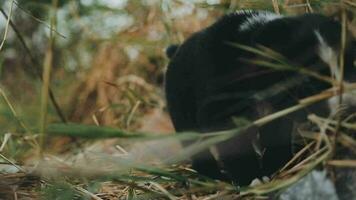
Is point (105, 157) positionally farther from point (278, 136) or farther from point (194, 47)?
point (194, 47)

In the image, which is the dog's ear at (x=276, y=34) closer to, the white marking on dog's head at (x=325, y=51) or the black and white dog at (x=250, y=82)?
the black and white dog at (x=250, y=82)

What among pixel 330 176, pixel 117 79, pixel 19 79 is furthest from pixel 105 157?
pixel 19 79

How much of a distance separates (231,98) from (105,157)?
0.95 metres

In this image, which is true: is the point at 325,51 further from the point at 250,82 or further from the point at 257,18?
the point at 257,18

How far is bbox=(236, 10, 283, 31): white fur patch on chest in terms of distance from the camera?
10.1 ft

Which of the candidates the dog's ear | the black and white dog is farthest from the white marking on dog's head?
the dog's ear

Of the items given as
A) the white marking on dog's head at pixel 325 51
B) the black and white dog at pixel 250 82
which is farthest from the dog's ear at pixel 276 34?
the white marking on dog's head at pixel 325 51

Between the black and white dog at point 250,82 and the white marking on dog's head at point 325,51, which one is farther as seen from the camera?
the black and white dog at point 250,82

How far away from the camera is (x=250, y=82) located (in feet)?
9.64

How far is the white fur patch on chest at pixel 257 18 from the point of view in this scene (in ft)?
10.1

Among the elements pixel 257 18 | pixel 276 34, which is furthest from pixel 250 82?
pixel 257 18

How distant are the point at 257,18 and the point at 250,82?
37 centimetres

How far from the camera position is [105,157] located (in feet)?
7.29

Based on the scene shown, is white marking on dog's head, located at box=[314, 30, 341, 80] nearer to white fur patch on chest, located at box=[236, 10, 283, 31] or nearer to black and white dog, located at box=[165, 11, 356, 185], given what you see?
black and white dog, located at box=[165, 11, 356, 185]
